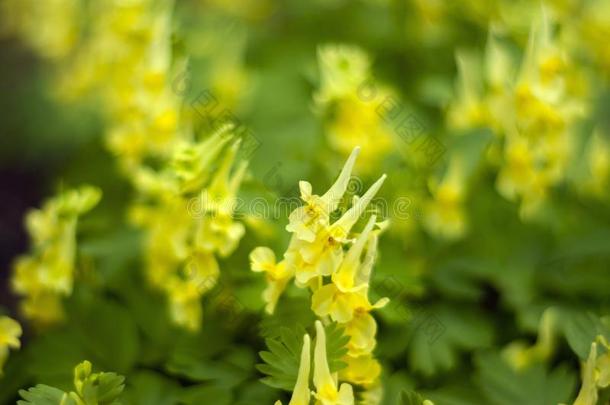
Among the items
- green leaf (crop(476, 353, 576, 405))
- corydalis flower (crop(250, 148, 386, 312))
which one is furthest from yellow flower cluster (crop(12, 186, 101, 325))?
green leaf (crop(476, 353, 576, 405))

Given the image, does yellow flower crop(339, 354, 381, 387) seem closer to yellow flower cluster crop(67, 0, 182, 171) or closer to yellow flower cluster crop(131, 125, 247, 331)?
yellow flower cluster crop(131, 125, 247, 331)

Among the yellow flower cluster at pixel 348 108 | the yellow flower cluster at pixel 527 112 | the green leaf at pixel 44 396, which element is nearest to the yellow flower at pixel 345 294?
the green leaf at pixel 44 396

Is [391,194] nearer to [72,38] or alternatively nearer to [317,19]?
[317,19]

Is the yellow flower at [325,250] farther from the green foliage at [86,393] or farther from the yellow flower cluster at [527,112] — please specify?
the yellow flower cluster at [527,112]

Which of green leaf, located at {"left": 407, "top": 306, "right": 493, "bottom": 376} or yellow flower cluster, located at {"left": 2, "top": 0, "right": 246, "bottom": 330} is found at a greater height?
yellow flower cluster, located at {"left": 2, "top": 0, "right": 246, "bottom": 330}

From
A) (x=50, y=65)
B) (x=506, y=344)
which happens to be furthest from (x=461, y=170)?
(x=50, y=65)

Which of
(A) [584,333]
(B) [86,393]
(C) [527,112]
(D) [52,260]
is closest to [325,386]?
(B) [86,393]
